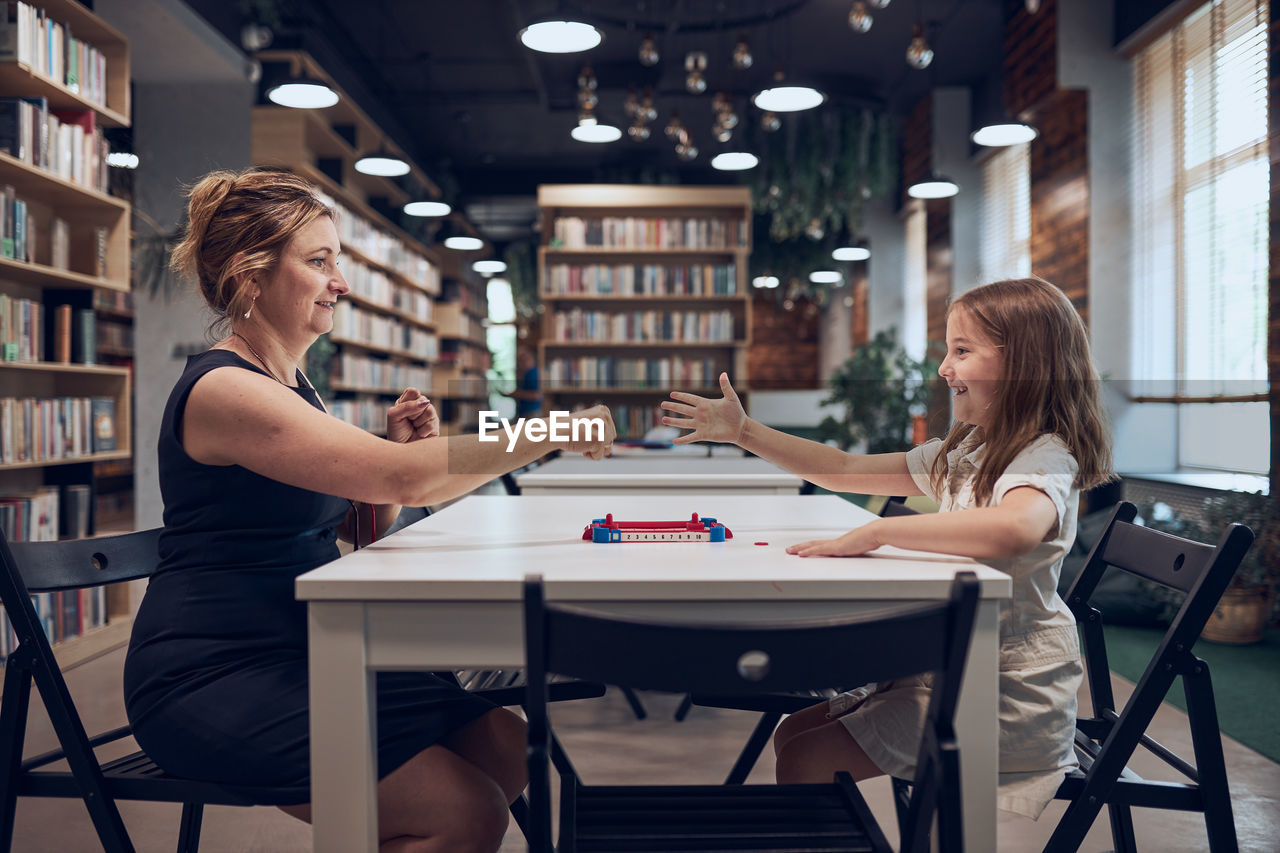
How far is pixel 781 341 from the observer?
14922mm

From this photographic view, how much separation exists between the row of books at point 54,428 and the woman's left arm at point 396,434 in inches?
90.8

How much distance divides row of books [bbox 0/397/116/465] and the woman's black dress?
8.29 feet

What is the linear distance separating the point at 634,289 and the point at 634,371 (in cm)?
66

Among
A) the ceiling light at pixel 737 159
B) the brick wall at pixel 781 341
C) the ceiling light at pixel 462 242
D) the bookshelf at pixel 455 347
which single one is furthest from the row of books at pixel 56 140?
the brick wall at pixel 781 341

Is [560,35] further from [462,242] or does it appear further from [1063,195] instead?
[462,242]

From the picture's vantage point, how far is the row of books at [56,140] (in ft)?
10.5

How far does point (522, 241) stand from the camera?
1398cm

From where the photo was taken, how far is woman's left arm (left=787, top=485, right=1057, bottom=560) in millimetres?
1157

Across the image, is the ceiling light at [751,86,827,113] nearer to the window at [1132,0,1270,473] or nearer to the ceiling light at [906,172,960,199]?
the ceiling light at [906,172,960,199]

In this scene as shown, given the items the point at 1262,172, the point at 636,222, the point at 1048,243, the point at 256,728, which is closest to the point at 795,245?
the point at 636,222

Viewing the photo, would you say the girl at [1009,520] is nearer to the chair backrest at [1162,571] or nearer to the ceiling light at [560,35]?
the chair backrest at [1162,571]

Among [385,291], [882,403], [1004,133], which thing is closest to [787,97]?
[1004,133]

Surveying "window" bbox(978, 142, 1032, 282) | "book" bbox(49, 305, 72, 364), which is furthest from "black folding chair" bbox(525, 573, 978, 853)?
"window" bbox(978, 142, 1032, 282)

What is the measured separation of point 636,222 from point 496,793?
667 centimetres
